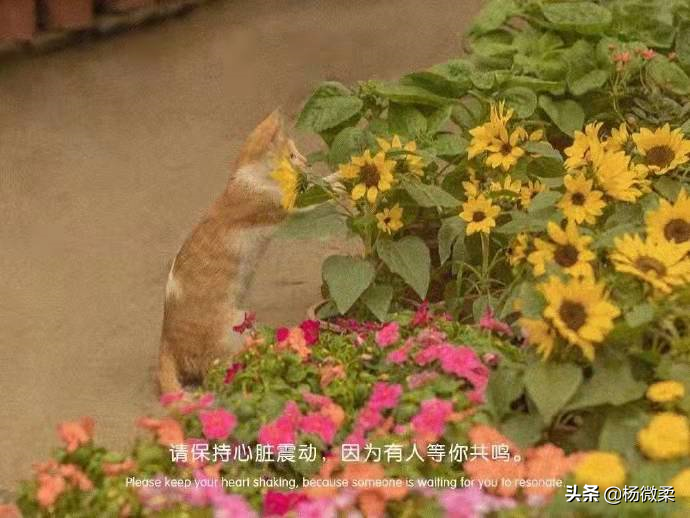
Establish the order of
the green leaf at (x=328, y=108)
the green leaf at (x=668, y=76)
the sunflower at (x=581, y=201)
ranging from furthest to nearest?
the green leaf at (x=668, y=76) → the green leaf at (x=328, y=108) → the sunflower at (x=581, y=201)

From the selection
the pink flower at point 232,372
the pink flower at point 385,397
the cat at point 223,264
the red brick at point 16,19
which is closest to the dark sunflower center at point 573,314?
the pink flower at point 385,397

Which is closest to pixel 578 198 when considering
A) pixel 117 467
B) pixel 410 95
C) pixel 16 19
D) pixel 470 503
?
pixel 410 95

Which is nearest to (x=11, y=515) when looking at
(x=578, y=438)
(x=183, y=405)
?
(x=183, y=405)

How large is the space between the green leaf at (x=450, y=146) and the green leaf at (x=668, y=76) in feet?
1.58

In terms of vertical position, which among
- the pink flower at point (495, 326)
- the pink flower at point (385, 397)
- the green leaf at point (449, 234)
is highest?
the pink flower at point (385, 397)

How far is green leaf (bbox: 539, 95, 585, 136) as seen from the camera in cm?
261

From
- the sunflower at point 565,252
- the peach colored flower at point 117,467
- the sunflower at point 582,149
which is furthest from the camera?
the sunflower at point 582,149

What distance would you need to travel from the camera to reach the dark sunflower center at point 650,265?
5.07 ft

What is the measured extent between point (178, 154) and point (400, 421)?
2.37 meters

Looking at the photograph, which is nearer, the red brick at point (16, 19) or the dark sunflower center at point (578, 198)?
the dark sunflower center at point (578, 198)

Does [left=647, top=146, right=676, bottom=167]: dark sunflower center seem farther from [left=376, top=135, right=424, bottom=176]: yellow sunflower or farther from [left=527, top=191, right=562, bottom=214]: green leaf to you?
[left=376, top=135, right=424, bottom=176]: yellow sunflower

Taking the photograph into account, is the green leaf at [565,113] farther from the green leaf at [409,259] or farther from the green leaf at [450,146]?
the green leaf at [409,259]

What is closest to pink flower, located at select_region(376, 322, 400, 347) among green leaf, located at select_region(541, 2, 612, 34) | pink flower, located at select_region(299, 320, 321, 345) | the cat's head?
pink flower, located at select_region(299, 320, 321, 345)

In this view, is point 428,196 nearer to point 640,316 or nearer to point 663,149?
point 663,149
